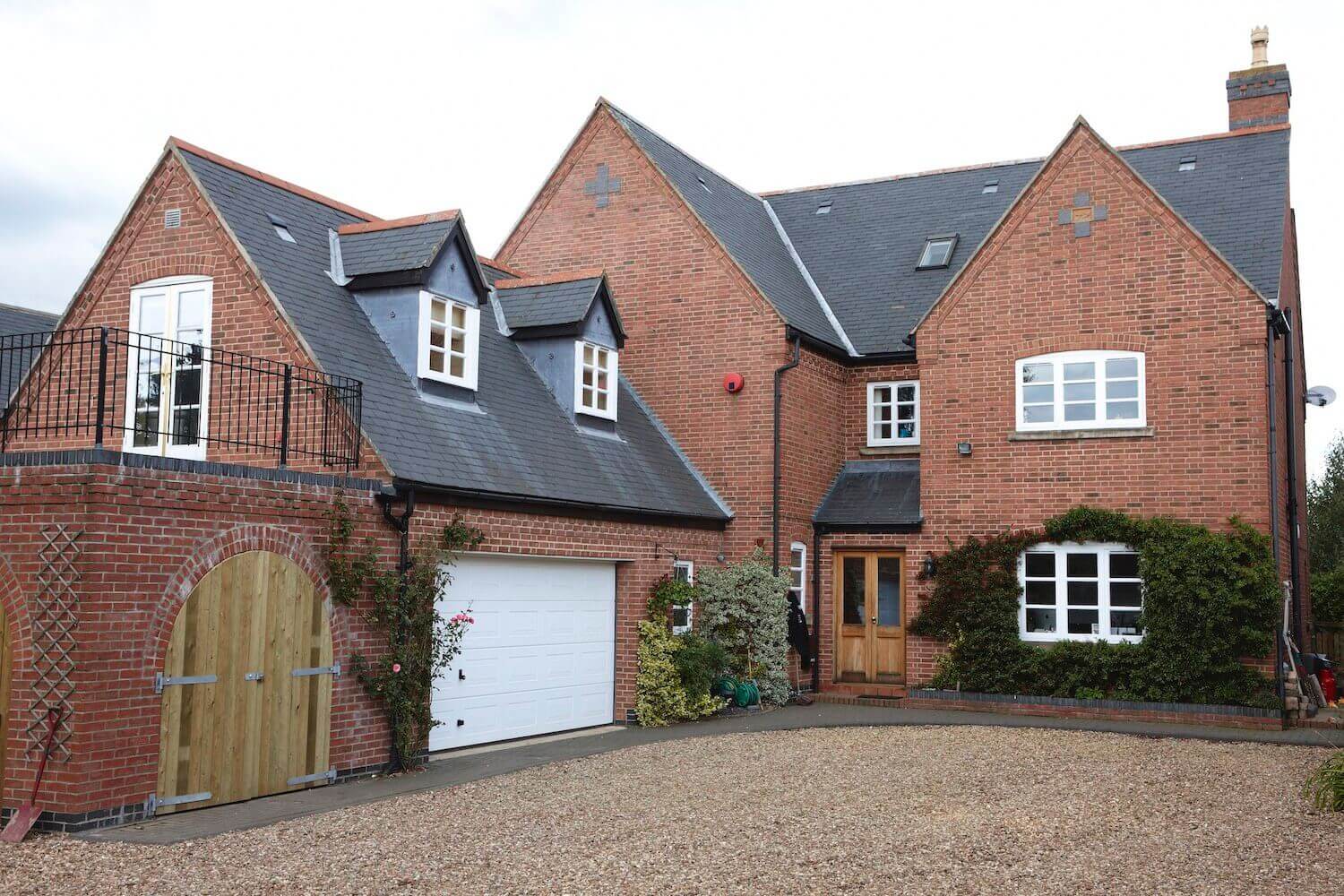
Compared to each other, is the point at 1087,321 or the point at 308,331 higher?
the point at 1087,321

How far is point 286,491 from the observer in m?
11.3

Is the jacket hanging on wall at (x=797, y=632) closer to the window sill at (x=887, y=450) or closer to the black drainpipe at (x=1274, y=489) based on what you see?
the window sill at (x=887, y=450)

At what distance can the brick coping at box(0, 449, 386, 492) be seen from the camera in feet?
31.9

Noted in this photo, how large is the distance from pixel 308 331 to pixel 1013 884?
9306 millimetres

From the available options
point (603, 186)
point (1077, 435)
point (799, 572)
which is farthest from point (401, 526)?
point (603, 186)

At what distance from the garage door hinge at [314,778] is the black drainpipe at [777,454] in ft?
29.2

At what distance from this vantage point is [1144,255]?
1825 cm

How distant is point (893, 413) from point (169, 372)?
1188 cm

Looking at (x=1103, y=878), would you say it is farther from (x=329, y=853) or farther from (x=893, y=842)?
(x=329, y=853)

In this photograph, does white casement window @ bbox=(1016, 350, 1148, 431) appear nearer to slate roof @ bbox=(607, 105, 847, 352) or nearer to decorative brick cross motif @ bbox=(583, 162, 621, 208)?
slate roof @ bbox=(607, 105, 847, 352)

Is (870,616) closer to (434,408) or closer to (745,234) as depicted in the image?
(745,234)

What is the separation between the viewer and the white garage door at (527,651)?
45.8ft

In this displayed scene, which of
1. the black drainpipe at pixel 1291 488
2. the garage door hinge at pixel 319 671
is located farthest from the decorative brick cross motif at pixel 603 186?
the garage door hinge at pixel 319 671

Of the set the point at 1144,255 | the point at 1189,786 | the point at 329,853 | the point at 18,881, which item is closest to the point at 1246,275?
the point at 1144,255
